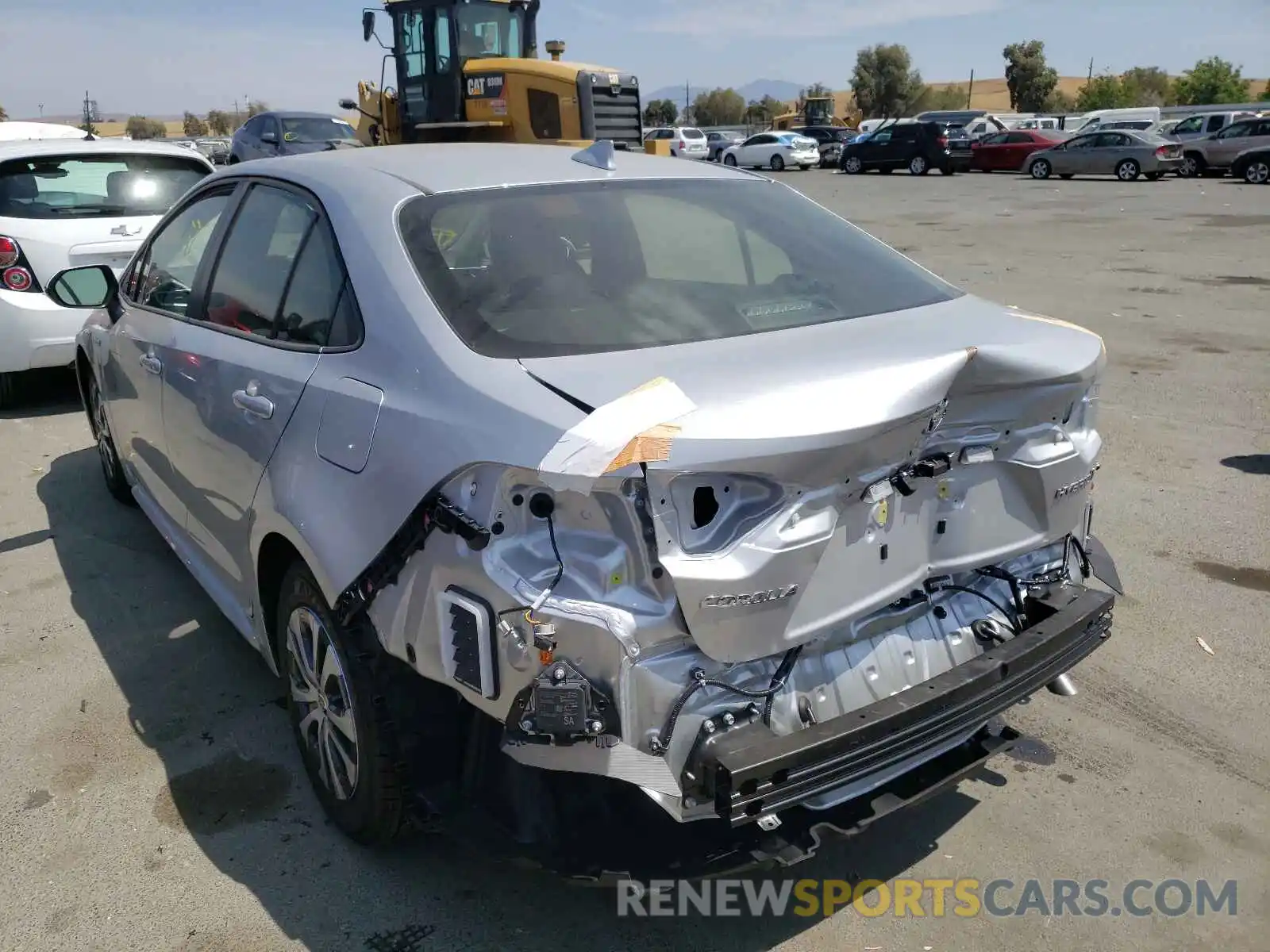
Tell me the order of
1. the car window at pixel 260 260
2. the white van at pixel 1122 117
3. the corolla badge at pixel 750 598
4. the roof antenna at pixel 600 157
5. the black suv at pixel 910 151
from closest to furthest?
the corolla badge at pixel 750 598 → the car window at pixel 260 260 → the roof antenna at pixel 600 157 → the black suv at pixel 910 151 → the white van at pixel 1122 117

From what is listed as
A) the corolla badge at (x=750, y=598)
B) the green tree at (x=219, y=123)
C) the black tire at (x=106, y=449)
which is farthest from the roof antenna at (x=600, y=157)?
the green tree at (x=219, y=123)

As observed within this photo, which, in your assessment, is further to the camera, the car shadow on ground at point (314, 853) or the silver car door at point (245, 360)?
the silver car door at point (245, 360)

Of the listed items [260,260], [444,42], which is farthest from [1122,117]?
[260,260]

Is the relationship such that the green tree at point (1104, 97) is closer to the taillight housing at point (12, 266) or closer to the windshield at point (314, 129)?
the windshield at point (314, 129)

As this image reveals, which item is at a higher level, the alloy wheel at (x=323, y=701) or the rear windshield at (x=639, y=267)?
the rear windshield at (x=639, y=267)

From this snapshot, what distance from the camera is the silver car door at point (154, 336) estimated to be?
3.96m

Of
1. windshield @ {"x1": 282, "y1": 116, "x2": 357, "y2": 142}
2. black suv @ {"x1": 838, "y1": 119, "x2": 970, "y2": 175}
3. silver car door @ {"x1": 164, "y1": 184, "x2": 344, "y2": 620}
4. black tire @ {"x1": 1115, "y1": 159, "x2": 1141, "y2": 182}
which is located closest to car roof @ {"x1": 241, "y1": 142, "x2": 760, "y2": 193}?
silver car door @ {"x1": 164, "y1": 184, "x2": 344, "y2": 620}

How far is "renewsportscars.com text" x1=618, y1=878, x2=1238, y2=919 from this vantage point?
108 inches

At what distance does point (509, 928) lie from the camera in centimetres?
267

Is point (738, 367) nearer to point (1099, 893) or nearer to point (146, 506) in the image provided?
point (1099, 893)

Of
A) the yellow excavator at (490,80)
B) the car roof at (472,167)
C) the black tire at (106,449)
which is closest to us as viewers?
the car roof at (472,167)

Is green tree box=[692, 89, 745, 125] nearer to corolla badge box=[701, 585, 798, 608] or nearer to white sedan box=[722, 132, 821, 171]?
white sedan box=[722, 132, 821, 171]

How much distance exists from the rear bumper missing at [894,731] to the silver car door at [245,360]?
157 cm

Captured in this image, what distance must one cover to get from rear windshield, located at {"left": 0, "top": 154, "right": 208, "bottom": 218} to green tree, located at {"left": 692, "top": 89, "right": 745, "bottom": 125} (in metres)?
91.6
